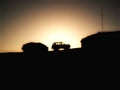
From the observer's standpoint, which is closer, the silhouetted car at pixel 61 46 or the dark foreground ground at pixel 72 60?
the dark foreground ground at pixel 72 60

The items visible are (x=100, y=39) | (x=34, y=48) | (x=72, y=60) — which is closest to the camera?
(x=72, y=60)

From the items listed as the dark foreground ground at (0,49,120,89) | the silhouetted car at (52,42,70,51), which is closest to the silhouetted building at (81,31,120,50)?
the silhouetted car at (52,42,70,51)

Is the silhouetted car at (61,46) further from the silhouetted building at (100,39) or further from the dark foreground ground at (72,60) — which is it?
the dark foreground ground at (72,60)

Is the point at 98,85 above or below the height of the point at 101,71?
below

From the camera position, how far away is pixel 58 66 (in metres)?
7.30

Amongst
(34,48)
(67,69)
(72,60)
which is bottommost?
(67,69)

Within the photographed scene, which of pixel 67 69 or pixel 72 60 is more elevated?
pixel 72 60

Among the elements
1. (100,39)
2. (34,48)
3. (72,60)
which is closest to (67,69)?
(72,60)

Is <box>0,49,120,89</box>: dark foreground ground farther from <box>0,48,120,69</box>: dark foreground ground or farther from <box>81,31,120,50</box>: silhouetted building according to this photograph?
<box>81,31,120,50</box>: silhouetted building

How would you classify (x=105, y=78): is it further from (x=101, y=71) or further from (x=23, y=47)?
(x=23, y=47)

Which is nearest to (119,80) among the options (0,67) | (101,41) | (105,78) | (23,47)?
(105,78)

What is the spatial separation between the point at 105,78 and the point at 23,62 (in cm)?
384

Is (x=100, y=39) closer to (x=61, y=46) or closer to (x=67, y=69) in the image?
(x=61, y=46)

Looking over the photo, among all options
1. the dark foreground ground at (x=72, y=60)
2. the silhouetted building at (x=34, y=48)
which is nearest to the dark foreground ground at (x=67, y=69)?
the dark foreground ground at (x=72, y=60)
